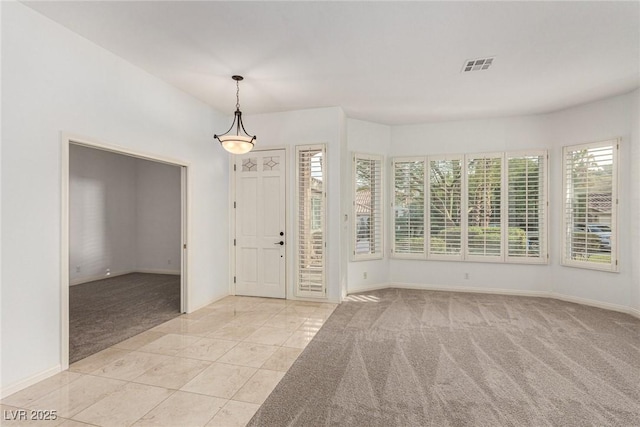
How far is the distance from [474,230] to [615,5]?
3698 millimetres

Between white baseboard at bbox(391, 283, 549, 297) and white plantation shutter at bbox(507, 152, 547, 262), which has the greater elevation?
white plantation shutter at bbox(507, 152, 547, 262)

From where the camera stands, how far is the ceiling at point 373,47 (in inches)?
103

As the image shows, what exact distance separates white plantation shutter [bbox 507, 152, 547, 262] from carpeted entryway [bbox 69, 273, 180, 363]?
5.69m

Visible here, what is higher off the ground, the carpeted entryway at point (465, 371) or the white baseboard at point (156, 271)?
the white baseboard at point (156, 271)

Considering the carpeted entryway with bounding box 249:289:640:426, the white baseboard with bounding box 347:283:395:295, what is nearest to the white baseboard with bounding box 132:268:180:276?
the white baseboard with bounding box 347:283:395:295

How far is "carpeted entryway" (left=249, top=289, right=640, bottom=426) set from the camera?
2271 mm

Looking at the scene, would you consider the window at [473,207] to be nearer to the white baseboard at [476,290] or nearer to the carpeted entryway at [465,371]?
the white baseboard at [476,290]

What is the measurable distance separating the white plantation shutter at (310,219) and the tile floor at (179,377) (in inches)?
36.7

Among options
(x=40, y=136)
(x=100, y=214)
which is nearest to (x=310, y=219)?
(x=40, y=136)

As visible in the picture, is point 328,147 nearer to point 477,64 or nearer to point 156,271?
point 477,64

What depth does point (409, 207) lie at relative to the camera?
593 cm

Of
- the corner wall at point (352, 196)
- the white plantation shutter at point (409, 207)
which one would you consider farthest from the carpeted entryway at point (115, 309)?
the white plantation shutter at point (409, 207)

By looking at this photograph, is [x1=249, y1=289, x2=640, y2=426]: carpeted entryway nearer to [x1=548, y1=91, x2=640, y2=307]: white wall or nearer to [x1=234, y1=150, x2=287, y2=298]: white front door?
[x1=548, y1=91, x2=640, y2=307]: white wall

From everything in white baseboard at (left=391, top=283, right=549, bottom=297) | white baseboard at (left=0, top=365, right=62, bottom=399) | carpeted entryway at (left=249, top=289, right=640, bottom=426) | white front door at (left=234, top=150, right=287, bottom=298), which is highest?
white front door at (left=234, top=150, right=287, bottom=298)
